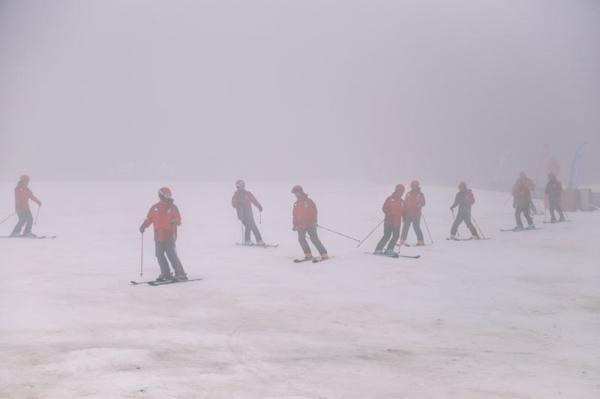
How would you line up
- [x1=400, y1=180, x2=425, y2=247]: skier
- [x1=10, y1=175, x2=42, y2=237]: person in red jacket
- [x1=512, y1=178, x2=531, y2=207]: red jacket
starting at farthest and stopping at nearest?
[x1=512, y1=178, x2=531, y2=207]: red jacket
[x1=10, y1=175, x2=42, y2=237]: person in red jacket
[x1=400, y1=180, x2=425, y2=247]: skier

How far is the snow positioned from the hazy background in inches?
1525

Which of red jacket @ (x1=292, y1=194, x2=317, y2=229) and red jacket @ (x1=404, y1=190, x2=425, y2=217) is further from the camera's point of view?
red jacket @ (x1=404, y1=190, x2=425, y2=217)

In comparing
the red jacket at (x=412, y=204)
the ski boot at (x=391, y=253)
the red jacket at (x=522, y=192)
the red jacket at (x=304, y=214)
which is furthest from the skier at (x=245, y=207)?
the red jacket at (x=522, y=192)

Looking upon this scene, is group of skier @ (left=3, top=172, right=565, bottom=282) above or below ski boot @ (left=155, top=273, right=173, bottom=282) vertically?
above

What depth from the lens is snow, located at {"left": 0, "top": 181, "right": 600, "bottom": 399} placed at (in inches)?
211

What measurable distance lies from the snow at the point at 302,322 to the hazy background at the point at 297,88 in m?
38.7

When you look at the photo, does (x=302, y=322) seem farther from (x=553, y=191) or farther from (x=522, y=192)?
(x=553, y=191)

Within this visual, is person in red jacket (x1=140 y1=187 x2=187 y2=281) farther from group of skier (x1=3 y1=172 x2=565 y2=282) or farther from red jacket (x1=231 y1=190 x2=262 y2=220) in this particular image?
red jacket (x1=231 y1=190 x2=262 y2=220)

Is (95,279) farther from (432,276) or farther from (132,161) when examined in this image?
(132,161)

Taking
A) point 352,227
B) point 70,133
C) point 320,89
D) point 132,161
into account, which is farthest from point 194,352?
point 320,89

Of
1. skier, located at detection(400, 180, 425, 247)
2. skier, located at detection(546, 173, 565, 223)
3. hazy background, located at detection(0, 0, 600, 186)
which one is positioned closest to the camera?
skier, located at detection(400, 180, 425, 247)

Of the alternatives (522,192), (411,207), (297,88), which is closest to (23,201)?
(411,207)

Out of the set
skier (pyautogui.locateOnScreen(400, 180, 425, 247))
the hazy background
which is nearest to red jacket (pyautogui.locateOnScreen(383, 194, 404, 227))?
skier (pyautogui.locateOnScreen(400, 180, 425, 247))

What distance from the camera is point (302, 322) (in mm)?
7766
